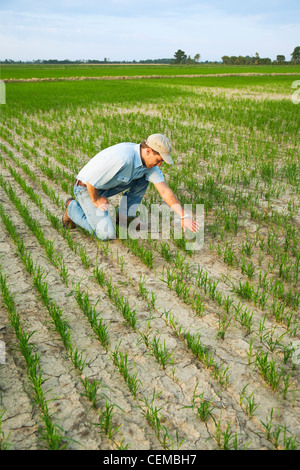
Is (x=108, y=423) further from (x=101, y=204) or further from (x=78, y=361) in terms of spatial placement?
(x=101, y=204)

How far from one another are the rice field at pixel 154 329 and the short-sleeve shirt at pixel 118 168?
2.01 ft

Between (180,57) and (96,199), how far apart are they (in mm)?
115670

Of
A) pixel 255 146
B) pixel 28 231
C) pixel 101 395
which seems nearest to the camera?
pixel 101 395

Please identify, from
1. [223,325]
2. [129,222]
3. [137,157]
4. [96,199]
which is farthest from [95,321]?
[129,222]

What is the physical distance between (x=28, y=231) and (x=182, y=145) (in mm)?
4298

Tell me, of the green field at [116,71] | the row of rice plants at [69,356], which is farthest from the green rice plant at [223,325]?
the green field at [116,71]

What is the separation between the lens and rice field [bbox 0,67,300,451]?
68.1 inches

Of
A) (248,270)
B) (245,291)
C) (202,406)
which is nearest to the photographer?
(202,406)

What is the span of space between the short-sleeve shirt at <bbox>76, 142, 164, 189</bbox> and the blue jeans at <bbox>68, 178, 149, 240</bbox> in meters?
0.24

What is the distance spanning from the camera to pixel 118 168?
3293mm

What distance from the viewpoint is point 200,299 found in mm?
2654

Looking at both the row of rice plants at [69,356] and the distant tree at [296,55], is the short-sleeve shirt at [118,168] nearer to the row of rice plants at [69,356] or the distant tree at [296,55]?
the row of rice plants at [69,356]

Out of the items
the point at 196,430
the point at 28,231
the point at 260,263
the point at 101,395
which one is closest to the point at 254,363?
the point at 196,430
